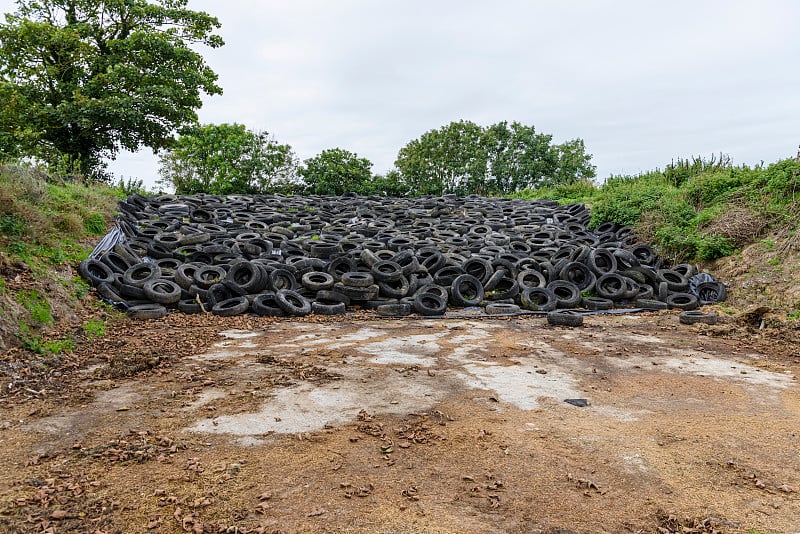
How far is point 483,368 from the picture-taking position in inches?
222

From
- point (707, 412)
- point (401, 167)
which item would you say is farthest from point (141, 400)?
point (401, 167)

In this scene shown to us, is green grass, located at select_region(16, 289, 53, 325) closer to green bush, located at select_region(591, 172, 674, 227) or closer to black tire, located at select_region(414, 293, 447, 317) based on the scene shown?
black tire, located at select_region(414, 293, 447, 317)

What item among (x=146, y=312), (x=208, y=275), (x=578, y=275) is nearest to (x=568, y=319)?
(x=578, y=275)

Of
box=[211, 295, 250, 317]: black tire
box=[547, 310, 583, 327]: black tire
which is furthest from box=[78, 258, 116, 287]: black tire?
box=[547, 310, 583, 327]: black tire

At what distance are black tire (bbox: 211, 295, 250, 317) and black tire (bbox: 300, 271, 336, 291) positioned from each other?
1.27 m

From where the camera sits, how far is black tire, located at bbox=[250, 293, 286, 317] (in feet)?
29.3

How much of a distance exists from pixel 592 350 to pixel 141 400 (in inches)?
215

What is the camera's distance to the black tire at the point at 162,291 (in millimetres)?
8852

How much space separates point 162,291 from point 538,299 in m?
7.39

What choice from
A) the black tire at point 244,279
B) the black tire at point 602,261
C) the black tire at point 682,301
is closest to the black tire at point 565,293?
the black tire at point 602,261

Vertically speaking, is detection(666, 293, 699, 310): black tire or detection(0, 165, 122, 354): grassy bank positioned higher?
detection(0, 165, 122, 354): grassy bank

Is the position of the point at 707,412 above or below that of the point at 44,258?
below

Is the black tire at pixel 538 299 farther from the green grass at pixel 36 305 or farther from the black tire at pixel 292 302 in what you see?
the green grass at pixel 36 305

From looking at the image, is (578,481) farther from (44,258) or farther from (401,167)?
(401,167)
